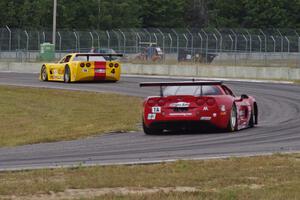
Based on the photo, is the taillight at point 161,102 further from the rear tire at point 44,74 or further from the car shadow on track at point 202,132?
the rear tire at point 44,74

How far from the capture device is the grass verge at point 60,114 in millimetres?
20547

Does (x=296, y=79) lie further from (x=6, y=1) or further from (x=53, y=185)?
(x=6, y=1)

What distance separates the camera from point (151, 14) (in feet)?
306

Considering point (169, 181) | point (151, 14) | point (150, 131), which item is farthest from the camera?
point (151, 14)

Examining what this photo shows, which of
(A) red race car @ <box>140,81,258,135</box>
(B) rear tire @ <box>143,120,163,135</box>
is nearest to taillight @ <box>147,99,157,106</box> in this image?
(A) red race car @ <box>140,81,258,135</box>

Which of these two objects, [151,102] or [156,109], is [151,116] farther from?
[151,102]

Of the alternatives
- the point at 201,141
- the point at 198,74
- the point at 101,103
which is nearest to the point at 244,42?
the point at 198,74

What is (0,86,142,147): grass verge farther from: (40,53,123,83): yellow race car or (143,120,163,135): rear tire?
(40,53,123,83): yellow race car

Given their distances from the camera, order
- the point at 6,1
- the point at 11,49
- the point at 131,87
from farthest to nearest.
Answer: the point at 6,1 < the point at 11,49 < the point at 131,87

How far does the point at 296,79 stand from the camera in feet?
143

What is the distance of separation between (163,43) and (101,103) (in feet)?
84.5

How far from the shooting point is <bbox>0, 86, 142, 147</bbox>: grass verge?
809 inches

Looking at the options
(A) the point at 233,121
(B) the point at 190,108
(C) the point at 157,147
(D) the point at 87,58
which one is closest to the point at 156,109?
(B) the point at 190,108

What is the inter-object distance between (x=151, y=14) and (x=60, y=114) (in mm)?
68664
